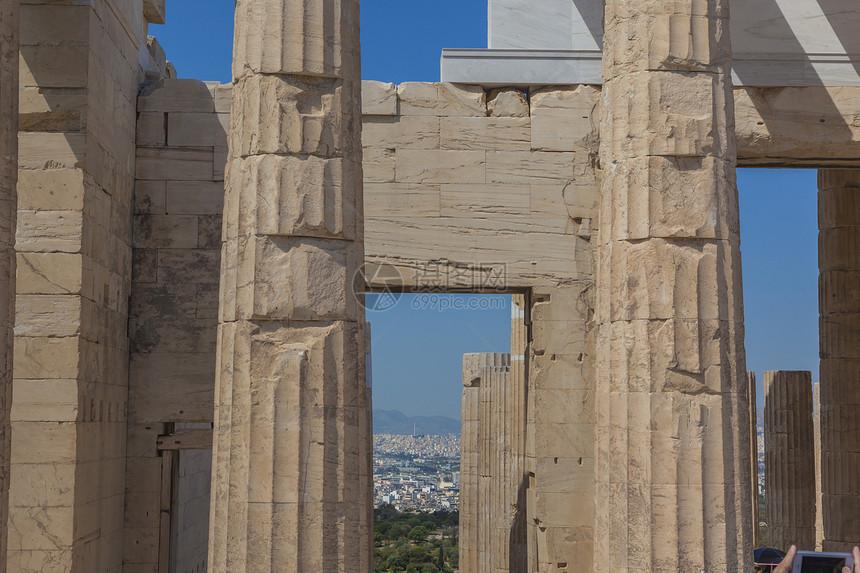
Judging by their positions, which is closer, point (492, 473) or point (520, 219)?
point (520, 219)

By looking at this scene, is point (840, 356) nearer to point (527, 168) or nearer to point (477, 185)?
point (527, 168)

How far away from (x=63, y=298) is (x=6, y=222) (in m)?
3.67

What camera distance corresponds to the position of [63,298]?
1248cm

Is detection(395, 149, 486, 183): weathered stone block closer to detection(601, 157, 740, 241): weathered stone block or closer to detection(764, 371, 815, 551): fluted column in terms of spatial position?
detection(601, 157, 740, 241): weathered stone block

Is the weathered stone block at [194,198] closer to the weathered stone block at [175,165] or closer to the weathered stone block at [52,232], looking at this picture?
the weathered stone block at [175,165]

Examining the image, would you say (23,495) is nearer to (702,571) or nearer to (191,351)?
(191,351)

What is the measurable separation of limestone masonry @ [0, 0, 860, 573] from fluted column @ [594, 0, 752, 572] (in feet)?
0.09

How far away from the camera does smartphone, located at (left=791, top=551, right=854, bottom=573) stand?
448 inches

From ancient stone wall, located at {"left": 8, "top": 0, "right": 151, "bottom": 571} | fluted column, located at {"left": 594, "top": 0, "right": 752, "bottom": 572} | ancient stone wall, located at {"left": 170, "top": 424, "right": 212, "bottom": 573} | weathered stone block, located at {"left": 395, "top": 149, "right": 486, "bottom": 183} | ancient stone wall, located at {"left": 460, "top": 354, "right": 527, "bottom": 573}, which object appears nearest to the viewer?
fluted column, located at {"left": 594, "top": 0, "right": 752, "bottom": 572}

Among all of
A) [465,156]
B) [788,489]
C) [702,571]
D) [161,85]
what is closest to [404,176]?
[465,156]

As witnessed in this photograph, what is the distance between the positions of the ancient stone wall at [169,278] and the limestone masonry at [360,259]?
0.13 feet

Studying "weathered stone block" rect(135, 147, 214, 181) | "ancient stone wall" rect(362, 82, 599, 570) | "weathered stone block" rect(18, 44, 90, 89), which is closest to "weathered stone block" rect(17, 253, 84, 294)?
"weathered stone block" rect(18, 44, 90, 89)

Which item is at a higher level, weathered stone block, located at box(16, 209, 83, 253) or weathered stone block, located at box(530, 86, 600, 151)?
weathered stone block, located at box(530, 86, 600, 151)

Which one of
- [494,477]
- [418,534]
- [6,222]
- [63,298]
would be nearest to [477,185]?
[63,298]
